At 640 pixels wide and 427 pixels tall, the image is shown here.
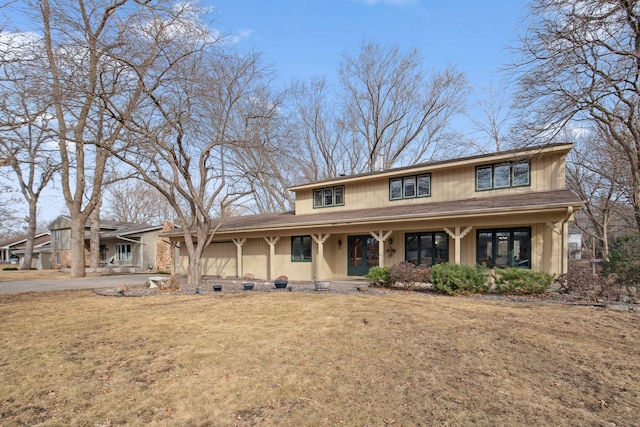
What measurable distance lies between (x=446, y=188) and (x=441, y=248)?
2.45 metres

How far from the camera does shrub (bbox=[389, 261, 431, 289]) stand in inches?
472

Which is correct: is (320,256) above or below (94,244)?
above

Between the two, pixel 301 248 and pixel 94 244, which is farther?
pixel 94 244

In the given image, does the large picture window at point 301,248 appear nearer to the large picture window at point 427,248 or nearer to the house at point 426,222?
the house at point 426,222

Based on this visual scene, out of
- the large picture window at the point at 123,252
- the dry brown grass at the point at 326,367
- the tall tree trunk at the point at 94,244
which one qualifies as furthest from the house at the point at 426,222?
the large picture window at the point at 123,252

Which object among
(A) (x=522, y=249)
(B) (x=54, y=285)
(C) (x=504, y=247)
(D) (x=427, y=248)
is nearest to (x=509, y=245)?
(C) (x=504, y=247)

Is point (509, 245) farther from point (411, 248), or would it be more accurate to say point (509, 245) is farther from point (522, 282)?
point (411, 248)

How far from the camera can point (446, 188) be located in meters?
15.0

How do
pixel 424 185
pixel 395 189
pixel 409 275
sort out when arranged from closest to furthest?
pixel 409 275 < pixel 424 185 < pixel 395 189

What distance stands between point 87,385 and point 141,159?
11.0 m

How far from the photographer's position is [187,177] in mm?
14086

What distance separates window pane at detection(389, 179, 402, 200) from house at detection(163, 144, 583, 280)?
43 millimetres

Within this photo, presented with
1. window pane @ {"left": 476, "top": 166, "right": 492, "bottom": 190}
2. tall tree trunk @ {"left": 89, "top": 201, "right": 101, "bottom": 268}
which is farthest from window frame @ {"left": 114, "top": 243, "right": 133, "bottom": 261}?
window pane @ {"left": 476, "top": 166, "right": 492, "bottom": 190}

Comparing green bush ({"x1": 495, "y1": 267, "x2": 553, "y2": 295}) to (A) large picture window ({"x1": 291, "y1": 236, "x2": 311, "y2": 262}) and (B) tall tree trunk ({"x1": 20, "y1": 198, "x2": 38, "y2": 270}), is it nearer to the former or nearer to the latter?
(A) large picture window ({"x1": 291, "y1": 236, "x2": 311, "y2": 262})
